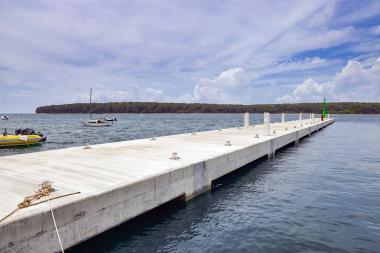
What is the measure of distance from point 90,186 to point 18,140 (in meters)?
29.8

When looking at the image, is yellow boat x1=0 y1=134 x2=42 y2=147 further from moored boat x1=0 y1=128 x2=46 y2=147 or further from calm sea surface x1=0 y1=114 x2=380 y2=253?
calm sea surface x1=0 y1=114 x2=380 y2=253

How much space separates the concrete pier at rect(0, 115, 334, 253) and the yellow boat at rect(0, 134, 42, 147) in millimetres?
23111

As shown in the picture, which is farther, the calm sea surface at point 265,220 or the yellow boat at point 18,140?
the yellow boat at point 18,140

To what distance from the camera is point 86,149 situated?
13.6 metres

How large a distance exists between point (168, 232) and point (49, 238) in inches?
130

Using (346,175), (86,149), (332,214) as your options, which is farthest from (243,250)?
(346,175)

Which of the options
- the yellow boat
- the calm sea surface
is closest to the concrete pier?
the calm sea surface

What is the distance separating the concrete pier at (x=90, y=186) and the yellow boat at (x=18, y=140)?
2311 centimetres

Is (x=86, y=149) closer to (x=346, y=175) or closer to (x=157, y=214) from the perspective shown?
(x=157, y=214)

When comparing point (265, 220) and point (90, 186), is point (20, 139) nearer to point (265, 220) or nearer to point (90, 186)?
point (90, 186)

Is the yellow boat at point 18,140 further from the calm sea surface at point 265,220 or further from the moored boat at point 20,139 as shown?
the calm sea surface at point 265,220

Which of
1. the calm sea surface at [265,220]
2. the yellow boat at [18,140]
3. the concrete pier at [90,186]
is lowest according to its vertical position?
the calm sea surface at [265,220]

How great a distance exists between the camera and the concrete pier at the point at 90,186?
5297 millimetres


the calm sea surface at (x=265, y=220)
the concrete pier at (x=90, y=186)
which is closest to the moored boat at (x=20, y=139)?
the concrete pier at (x=90, y=186)
